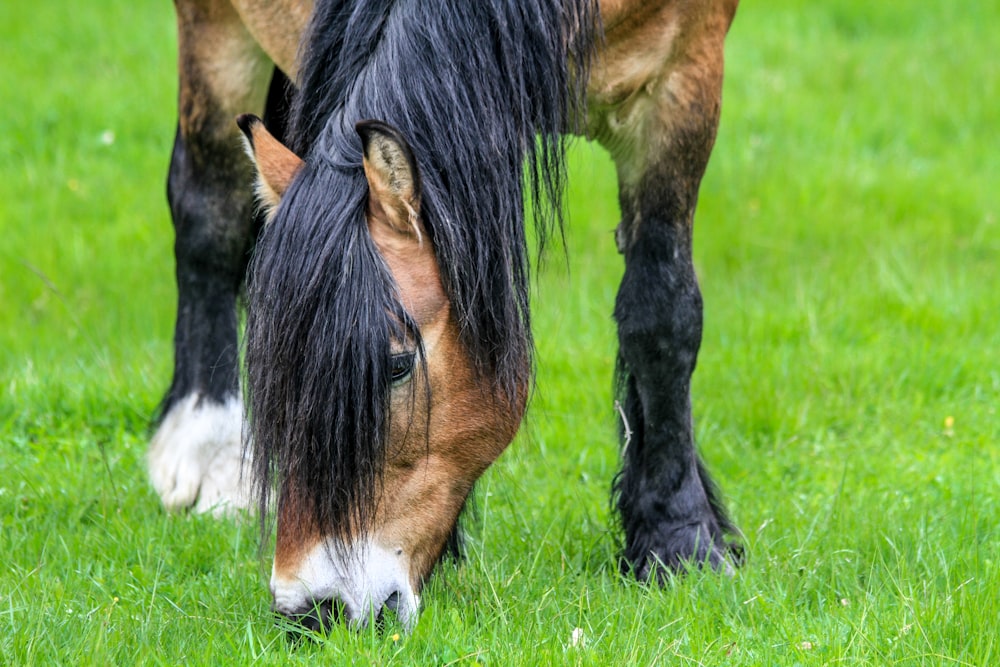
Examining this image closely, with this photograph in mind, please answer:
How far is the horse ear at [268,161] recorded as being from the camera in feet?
9.45

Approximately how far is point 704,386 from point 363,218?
2728 mm

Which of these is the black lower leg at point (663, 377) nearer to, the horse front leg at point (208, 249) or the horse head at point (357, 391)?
the horse head at point (357, 391)

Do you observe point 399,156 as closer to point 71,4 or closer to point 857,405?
point 857,405

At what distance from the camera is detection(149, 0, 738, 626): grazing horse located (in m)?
2.66

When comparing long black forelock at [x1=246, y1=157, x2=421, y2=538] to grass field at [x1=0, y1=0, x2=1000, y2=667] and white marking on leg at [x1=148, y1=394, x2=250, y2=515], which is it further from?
white marking on leg at [x1=148, y1=394, x2=250, y2=515]

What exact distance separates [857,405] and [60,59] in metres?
6.31

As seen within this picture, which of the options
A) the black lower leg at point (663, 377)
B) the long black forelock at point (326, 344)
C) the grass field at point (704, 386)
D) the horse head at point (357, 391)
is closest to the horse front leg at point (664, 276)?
the black lower leg at point (663, 377)

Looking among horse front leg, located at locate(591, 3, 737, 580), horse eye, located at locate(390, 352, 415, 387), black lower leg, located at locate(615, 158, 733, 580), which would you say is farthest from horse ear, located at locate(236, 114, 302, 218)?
black lower leg, located at locate(615, 158, 733, 580)

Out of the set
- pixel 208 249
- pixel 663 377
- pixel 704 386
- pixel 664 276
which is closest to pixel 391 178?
pixel 664 276

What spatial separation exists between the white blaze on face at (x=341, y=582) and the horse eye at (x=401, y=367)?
0.36 metres

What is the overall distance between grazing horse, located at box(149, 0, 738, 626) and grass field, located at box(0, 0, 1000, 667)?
0.72 ft

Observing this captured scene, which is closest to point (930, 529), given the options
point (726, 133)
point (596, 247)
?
point (596, 247)

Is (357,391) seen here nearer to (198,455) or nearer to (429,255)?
(429,255)

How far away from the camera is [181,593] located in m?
3.34
